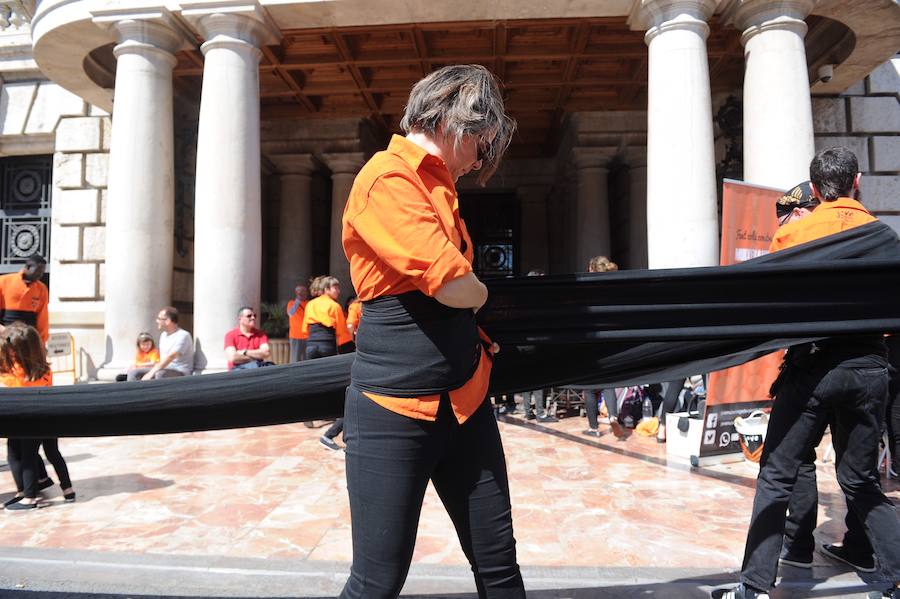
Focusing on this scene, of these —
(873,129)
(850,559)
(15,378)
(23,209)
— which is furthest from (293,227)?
(850,559)

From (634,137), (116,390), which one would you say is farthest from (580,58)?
(116,390)

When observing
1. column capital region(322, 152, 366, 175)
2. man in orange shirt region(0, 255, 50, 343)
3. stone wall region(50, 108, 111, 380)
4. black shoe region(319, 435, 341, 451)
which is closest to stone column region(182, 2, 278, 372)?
man in orange shirt region(0, 255, 50, 343)

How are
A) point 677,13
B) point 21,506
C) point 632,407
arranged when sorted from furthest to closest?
point 677,13
point 632,407
point 21,506

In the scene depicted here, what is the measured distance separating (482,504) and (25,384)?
4.42m

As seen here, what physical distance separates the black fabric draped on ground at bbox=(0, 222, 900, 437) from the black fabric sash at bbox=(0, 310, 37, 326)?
7.09 metres

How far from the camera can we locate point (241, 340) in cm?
839

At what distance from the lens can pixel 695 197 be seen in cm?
822

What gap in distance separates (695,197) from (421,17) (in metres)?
4.58

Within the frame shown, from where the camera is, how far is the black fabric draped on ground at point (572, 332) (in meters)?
2.32

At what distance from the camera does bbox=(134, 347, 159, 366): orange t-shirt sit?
9.30 m

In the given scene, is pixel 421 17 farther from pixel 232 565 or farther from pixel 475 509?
pixel 475 509

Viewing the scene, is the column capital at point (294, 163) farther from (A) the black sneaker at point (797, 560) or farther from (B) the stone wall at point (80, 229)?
(A) the black sneaker at point (797, 560)

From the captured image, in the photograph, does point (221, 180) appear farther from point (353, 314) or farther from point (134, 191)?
point (353, 314)

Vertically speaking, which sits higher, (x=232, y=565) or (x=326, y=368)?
(x=326, y=368)
